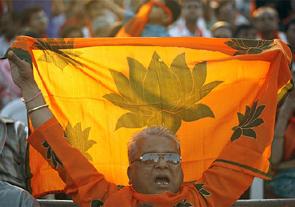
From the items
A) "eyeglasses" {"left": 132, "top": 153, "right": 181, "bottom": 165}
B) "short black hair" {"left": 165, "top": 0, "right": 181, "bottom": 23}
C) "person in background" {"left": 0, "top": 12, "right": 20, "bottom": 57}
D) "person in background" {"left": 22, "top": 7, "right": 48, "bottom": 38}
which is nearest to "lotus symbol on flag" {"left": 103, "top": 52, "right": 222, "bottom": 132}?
"eyeglasses" {"left": 132, "top": 153, "right": 181, "bottom": 165}

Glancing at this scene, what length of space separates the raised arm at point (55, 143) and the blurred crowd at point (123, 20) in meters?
3.19

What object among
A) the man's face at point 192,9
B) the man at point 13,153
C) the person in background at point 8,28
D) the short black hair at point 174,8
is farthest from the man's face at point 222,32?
the man at point 13,153

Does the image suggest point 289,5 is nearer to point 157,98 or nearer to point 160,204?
point 157,98

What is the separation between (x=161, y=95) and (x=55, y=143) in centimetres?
81

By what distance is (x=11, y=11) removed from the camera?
447 inches

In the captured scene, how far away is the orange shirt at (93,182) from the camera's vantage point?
18.8 ft

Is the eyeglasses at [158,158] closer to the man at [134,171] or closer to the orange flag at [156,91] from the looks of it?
the man at [134,171]

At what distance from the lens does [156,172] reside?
5.65m

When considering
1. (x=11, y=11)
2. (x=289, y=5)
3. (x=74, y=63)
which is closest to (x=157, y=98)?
(x=74, y=63)


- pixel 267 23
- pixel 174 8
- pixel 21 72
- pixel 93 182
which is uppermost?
pixel 174 8

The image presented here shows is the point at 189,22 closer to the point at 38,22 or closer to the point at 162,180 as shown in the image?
the point at 38,22

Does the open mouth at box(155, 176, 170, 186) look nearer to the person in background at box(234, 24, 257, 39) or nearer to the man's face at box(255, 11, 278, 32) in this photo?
the person in background at box(234, 24, 257, 39)

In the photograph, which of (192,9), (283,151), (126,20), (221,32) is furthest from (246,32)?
(283,151)

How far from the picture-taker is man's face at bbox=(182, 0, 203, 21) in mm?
11070
